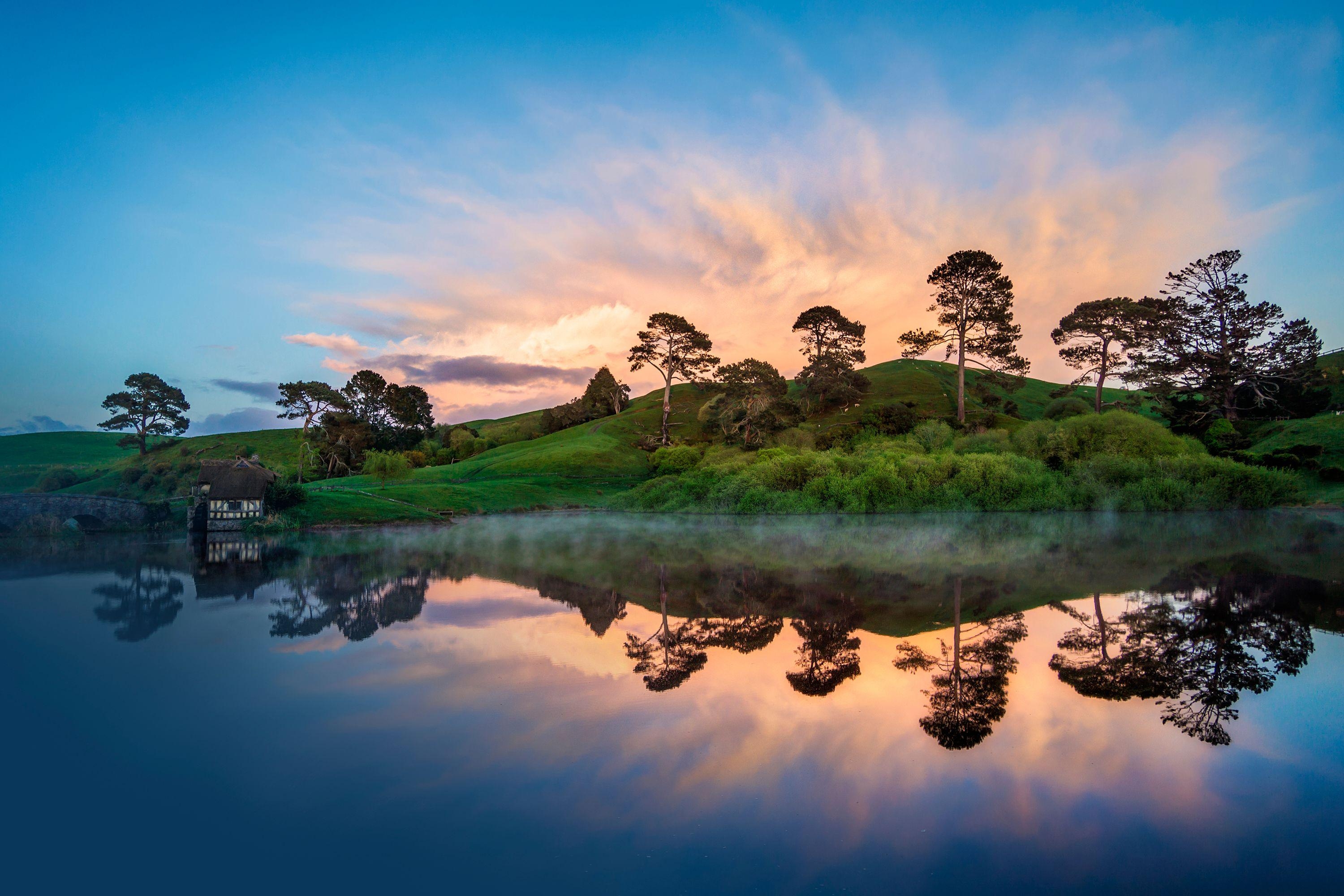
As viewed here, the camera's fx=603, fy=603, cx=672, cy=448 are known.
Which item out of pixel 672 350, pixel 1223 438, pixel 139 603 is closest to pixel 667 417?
pixel 672 350

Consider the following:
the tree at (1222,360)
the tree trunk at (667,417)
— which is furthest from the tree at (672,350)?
the tree at (1222,360)

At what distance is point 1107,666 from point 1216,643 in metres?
2.76

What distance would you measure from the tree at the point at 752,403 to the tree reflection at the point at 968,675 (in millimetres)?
44496

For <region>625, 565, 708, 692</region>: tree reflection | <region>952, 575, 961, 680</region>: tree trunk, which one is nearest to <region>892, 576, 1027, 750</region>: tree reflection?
<region>952, 575, 961, 680</region>: tree trunk

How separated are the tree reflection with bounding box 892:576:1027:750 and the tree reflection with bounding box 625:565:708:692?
3.28 metres

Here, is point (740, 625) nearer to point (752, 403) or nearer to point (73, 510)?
point (73, 510)

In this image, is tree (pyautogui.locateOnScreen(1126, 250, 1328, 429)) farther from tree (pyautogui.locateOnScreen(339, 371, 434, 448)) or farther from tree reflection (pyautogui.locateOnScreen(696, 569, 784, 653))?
tree (pyautogui.locateOnScreen(339, 371, 434, 448))

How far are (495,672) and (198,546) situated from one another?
84.2ft

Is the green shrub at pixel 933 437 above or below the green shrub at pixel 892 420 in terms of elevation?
below

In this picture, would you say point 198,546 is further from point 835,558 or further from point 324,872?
point 324,872

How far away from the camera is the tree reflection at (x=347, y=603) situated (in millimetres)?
12453

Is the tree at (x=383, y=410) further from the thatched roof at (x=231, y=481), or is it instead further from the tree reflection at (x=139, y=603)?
the tree reflection at (x=139, y=603)

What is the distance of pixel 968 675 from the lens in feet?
29.3

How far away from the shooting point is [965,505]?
34.6 m
